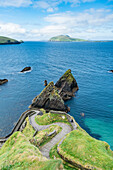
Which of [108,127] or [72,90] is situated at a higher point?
[72,90]

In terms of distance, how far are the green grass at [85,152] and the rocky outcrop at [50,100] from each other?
70.9 feet

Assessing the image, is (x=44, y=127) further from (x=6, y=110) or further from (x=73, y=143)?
(x=6, y=110)

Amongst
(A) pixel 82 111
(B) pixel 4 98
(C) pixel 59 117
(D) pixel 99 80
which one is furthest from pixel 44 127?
(D) pixel 99 80

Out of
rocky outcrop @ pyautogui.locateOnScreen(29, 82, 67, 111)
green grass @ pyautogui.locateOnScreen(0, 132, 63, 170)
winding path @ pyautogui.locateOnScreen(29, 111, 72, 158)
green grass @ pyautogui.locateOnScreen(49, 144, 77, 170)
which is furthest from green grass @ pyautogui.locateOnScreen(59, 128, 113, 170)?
rocky outcrop @ pyautogui.locateOnScreen(29, 82, 67, 111)

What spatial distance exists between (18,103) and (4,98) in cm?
888

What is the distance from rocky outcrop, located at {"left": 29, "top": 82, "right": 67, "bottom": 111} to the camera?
155 ft

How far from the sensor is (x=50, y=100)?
156 ft

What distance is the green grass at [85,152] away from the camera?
64.1 ft

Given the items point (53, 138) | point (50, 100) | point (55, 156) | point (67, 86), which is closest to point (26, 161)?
point (55, 156)

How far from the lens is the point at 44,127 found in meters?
34.4

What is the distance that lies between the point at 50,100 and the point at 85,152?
90.6 ft

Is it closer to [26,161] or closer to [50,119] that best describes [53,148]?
[26,161]

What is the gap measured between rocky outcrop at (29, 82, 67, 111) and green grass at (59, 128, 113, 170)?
21623 mm

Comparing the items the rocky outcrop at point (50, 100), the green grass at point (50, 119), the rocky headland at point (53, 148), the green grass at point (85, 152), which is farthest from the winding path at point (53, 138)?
the rocky outcrop at point (50, 100)
